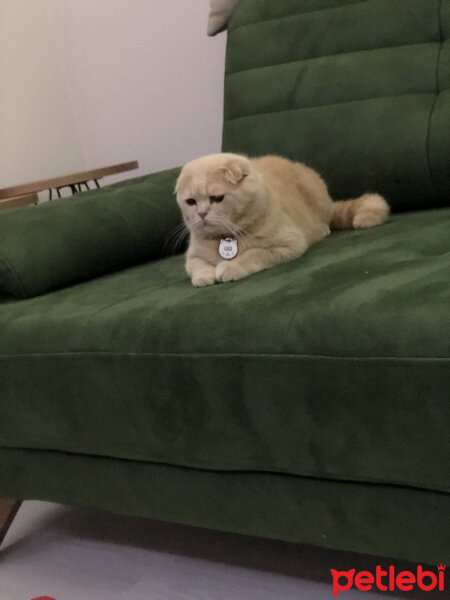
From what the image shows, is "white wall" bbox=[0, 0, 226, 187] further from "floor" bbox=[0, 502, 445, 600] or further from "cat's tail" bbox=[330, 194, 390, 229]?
"floor" bbox=[0, 502, 445, 600]

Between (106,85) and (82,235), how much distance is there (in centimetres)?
128

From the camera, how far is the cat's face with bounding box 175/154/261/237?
1320 millimetres

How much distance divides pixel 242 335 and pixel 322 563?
0.52 metres

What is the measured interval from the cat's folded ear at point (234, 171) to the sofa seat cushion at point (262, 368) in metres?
0.19

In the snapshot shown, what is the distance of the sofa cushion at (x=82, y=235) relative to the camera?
1.45 m

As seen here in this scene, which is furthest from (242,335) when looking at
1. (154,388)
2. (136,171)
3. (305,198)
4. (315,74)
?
(136,171)

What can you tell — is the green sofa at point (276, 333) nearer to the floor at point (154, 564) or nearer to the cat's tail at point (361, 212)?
the cat's tail at point (361, 212)

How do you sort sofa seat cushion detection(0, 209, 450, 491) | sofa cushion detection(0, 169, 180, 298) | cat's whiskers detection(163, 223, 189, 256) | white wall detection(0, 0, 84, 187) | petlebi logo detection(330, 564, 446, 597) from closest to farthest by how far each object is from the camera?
sofa seat cushion detection(0, 209, 450, 491) < petlebi logo detection(330, 564, 446, 597) < sofa cushion detection(0, 169, 180, 298) < cat's whiskers detection(163, 223, 189, 256) < white wall detection(0, 0, 84, 187)

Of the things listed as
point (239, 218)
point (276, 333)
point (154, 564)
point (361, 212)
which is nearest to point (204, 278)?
point (239, 218)

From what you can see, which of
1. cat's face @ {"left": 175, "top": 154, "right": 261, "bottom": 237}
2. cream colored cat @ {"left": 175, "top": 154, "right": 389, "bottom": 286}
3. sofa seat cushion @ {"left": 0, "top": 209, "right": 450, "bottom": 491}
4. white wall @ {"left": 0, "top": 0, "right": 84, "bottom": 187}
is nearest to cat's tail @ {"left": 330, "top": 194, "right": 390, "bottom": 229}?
cream colored cat @ {"left": 175, "top": 154, "right": 389, "bottom": 286}

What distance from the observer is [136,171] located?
2.67 m

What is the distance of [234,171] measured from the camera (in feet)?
4.31

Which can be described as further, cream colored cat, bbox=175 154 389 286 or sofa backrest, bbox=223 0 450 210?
sofa backrest, bbox=223 0 450 210

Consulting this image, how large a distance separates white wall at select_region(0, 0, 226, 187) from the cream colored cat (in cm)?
101
